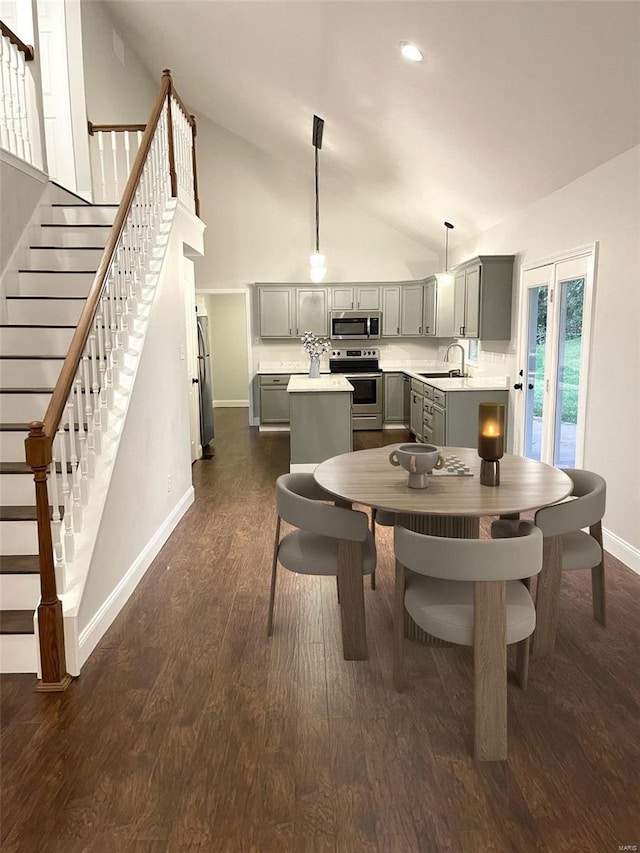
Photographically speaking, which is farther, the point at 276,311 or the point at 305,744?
the point at 276,311

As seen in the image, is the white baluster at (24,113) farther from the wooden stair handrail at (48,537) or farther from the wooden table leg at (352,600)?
the wooden table leg at (352,600)

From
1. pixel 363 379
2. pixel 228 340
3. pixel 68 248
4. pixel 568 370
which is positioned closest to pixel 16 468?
pixel 68 248

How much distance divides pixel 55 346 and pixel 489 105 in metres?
3.30

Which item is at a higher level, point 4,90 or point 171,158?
point 4,90

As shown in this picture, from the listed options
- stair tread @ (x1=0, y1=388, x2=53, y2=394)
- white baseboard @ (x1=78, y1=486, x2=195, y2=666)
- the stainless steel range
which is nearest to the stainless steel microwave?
the stainless steel range

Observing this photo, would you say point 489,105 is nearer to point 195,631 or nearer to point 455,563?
point 455,563

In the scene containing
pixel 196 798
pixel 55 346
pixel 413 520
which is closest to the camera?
pixel 196 798

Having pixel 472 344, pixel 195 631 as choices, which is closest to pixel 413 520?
pixel 195 631

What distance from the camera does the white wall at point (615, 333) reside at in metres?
3.58

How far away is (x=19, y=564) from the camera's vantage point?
9.14 feet

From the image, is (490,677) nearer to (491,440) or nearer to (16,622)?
(491,440)

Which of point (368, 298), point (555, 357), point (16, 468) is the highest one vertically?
point (368, 298)

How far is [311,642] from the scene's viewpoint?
9.45 feet

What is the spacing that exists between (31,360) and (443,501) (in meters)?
2.72
